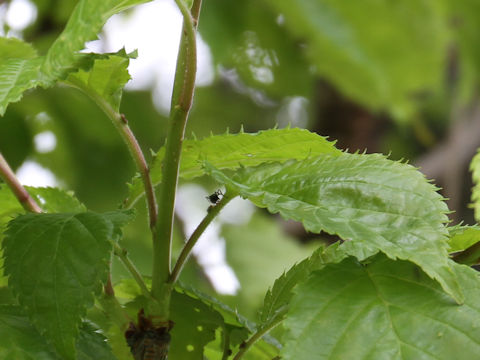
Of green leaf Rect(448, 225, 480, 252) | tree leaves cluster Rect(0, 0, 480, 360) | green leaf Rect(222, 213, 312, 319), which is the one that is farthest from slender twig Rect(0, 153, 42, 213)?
green leaf Rect(222, 213, 312, 319)

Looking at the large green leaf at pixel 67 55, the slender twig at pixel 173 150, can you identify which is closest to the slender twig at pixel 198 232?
the slender twig at pixel 173 150

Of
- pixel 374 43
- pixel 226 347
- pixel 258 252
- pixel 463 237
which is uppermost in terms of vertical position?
pixel 374 43

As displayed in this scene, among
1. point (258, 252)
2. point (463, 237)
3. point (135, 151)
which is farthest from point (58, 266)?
point (258, 252)

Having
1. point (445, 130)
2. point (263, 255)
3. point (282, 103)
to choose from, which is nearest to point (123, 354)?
point (263, 255)

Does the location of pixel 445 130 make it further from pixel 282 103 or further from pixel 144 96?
pixel 144 96

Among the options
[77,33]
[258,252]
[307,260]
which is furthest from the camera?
[258,252]

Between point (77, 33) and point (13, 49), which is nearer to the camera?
point (77, 33)

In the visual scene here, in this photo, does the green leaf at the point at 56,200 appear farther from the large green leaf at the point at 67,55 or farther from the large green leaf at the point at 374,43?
the large green leaf at the point at 374,43

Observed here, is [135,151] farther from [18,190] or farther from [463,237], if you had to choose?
[463,237]

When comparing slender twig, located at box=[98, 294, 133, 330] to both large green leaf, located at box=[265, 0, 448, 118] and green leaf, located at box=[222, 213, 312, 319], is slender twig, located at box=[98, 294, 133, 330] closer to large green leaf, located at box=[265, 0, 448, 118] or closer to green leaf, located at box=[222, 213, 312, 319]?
large green leaf, located at box=[265, 0, 448, 118]
